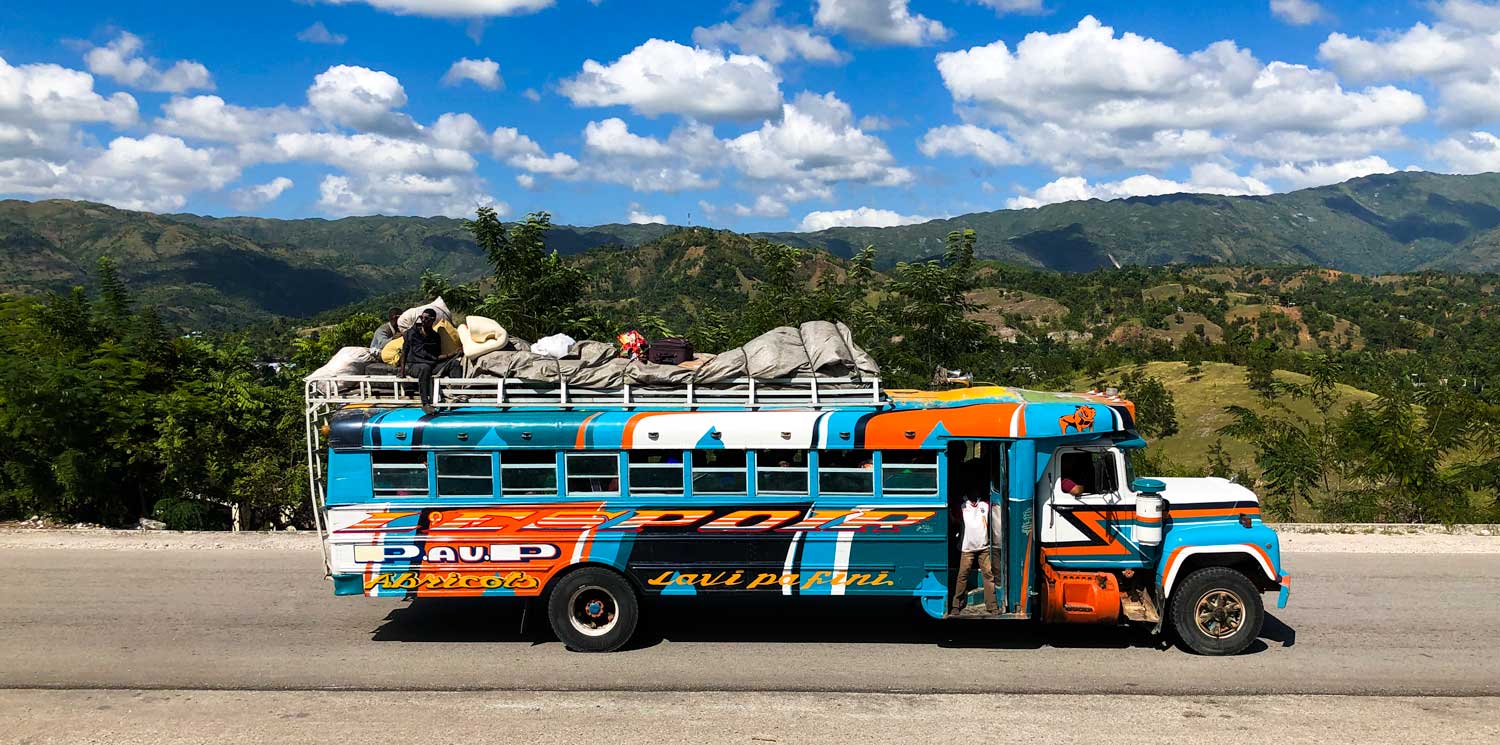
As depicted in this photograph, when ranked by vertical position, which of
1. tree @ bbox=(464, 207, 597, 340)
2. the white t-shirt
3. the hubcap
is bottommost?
the hubcap

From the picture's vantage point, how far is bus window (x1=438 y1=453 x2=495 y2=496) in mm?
9836

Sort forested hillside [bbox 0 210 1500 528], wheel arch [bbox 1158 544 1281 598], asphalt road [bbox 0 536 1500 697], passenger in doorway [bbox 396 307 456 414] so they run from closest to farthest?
1. asphalt road [bbox 0 536 1500 697]
2. wheel arch [bbox 1158 544 1281 598]
3. passenger in doorway [bbox 396 307 456 414]
4. forested hillside [bbox 0 210 1500 528]

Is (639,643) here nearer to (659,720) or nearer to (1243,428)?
(659,720)

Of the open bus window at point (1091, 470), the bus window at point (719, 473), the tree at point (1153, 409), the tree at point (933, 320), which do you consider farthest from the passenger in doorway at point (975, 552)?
the tree at point (1153, 409)

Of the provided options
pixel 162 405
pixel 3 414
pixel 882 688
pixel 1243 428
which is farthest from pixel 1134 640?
pixel 3 414

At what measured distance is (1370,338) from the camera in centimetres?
12200

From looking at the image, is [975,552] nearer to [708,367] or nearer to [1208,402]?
[708,367]

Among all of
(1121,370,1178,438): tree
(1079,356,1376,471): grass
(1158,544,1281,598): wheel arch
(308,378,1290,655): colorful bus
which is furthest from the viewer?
(1121,370,1178,438): tree

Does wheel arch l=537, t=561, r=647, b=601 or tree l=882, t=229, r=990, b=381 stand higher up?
tree l=882, t=229, r=990, b=381

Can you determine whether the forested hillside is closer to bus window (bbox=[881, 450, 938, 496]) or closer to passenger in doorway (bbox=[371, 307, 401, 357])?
passenger in doorway (bbox=[371, 307, 401, 357])

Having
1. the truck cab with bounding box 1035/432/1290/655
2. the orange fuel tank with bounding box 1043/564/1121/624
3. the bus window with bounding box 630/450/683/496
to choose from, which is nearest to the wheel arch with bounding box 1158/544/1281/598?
the truck cab with bounding box 1035/432/1290/655

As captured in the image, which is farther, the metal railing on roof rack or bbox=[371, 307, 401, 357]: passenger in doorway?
bbox=[371, 307, 401, 357]: passenger in doorway

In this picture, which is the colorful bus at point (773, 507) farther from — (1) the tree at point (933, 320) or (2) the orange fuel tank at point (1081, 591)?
(1) the tree at point (933, 320)

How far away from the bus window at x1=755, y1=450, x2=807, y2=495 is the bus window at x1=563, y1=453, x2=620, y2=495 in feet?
4.87
